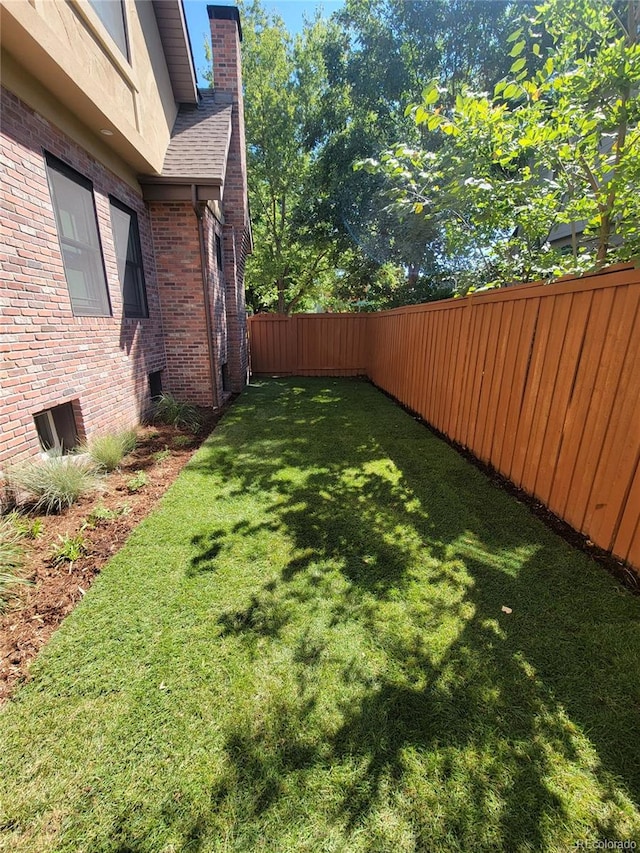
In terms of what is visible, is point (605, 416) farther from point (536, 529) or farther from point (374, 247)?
point (374, 247)

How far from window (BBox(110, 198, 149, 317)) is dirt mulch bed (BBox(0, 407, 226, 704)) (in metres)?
2.44

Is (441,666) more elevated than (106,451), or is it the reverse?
(106,451)

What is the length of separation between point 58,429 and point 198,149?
5540 mm

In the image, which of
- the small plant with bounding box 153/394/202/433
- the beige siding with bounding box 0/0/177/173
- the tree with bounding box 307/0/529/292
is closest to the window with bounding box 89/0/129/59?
the beige siding with bounding box 0/0/177/173

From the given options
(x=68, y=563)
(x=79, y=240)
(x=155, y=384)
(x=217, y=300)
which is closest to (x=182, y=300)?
(x=217, y=300)

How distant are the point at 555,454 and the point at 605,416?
642 millimetres

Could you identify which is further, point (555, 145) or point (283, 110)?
point (283, 110)

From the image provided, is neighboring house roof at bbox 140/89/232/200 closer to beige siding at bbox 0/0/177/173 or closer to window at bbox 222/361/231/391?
beige siding at bbox 0/0/177/173

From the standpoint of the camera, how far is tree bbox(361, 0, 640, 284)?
300cm

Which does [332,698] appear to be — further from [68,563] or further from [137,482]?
[137,482]

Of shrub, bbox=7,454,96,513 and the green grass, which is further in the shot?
shrub, bbox=7,454,96,513

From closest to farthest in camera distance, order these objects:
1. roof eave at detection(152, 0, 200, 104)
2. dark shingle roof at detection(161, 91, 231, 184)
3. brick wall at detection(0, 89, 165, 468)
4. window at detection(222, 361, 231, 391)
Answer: brick wall at detection(0, 89, 165, 468) < roof eave at detection(152, 0, 200, 104) < dark shingle roof at detection(161, 91, 231, 184) < window at detection(222, 361, 231, 391)

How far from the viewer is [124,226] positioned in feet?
17.9

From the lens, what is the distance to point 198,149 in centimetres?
645
